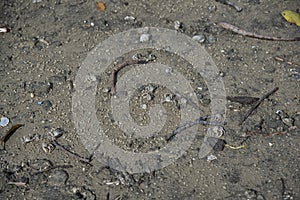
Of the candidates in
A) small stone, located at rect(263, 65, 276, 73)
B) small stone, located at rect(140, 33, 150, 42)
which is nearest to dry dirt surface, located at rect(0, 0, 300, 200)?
small stone, located at rect(263, 65, 276, 73)

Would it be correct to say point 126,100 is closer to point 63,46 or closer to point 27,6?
point 63,46

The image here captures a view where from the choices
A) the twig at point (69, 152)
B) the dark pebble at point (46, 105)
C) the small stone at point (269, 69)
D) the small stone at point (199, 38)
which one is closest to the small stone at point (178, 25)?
the small stone at point (199, 38)

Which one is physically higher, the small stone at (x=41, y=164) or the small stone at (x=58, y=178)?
the small stone at (x=41, y=164)

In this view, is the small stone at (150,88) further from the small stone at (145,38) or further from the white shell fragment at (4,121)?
the white shell fragment at (4,121)

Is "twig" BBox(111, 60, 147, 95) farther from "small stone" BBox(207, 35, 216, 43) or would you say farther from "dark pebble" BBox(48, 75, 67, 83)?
"small stone" BBox(207, 35, 216, 43)

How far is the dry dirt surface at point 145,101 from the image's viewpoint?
281 centimetres

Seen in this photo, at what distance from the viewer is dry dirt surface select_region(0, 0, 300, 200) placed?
281cm

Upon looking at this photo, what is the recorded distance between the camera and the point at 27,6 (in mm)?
3775

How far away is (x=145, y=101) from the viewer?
321cm

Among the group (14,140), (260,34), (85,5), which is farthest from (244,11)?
(14,140)

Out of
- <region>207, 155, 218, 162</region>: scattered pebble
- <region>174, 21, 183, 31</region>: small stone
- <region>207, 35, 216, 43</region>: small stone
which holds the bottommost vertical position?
<region>207, 155, 218, 162</region>: scattered pebble

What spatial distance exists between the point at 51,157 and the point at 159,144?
64 centimetres

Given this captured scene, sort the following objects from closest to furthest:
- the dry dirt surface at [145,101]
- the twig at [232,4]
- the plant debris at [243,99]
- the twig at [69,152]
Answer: the dry dirt surface at [145,101]
the twig at [69,152]
the plant debris at [243,99]
the twig at [232,4]

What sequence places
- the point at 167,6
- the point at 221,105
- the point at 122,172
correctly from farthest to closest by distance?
the point at 167,6 < the point at 221,105 < the point at 122,172
